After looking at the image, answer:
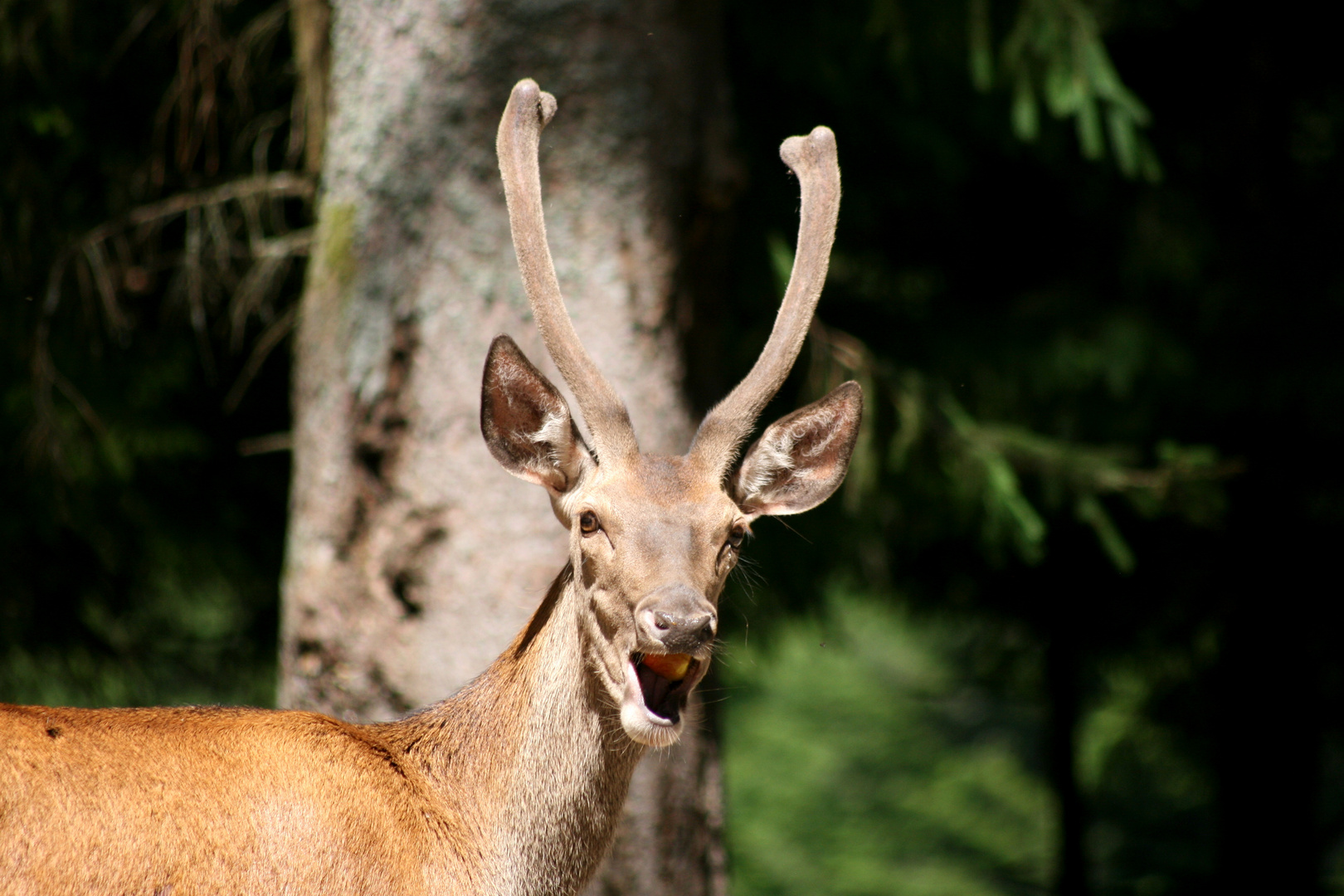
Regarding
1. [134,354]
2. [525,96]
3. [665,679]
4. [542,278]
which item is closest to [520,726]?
[665,679]

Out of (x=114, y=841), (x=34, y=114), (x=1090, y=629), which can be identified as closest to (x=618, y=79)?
(x=34, y=114)

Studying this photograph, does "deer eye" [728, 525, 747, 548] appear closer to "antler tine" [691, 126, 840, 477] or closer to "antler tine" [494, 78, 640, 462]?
"antler tine" [691, 126, 840, 477]

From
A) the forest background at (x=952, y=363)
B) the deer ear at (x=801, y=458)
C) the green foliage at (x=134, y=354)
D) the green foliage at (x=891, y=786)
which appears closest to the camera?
the deer ear at (x=801, y=458)

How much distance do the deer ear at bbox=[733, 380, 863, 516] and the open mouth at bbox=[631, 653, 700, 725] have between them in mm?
599

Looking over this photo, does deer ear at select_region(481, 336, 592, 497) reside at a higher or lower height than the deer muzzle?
higher

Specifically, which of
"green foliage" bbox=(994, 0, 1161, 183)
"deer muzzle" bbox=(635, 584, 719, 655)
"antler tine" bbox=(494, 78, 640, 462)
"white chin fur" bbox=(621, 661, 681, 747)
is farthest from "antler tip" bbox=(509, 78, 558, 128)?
"green foliage" bbox=(994, 0, 1161, 183)

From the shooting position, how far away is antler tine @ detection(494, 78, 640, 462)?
3404mm

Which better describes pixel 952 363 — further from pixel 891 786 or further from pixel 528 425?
pixel 891 786

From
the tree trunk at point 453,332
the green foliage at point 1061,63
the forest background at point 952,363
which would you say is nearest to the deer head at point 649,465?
the tree trunk at point 453,332

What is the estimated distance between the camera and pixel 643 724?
3080 mm

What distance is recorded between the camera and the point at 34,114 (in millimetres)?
5180

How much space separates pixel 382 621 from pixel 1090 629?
19.4 ft

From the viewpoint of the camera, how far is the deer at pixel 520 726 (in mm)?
2906

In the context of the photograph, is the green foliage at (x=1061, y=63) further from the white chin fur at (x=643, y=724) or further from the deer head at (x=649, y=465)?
the white chin fur at (x=643, y=724)
